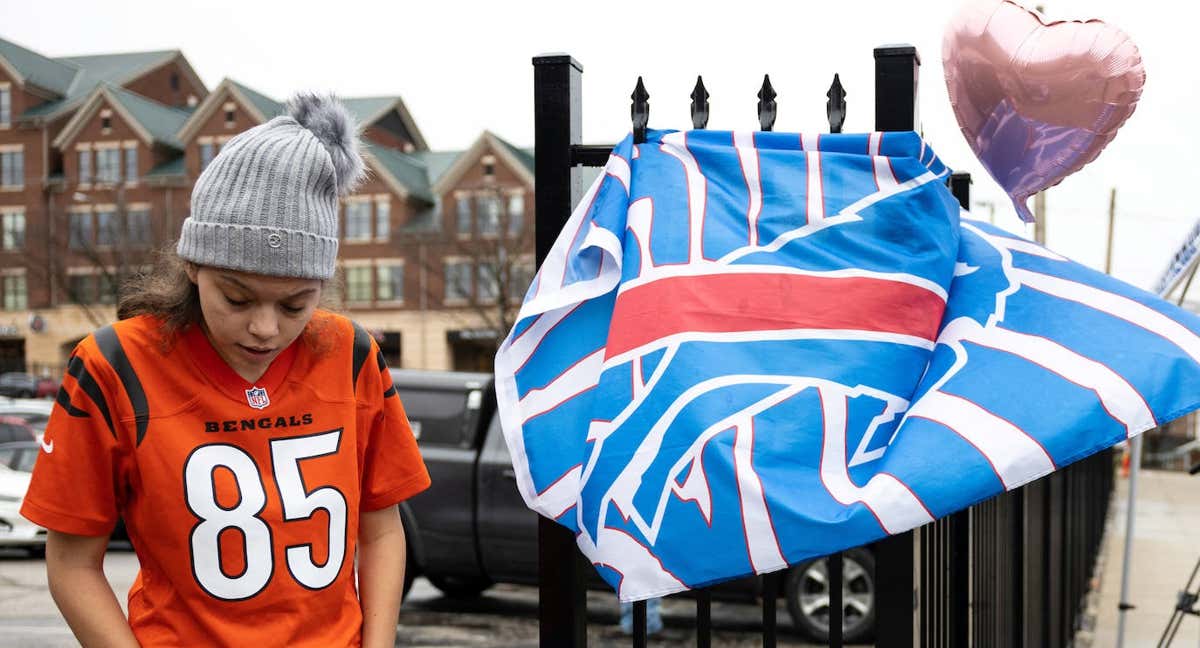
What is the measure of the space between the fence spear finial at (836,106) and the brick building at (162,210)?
41389mm

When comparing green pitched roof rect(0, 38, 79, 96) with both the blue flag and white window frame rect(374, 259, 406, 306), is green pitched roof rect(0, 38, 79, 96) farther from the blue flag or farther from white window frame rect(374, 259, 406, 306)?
the blue flag

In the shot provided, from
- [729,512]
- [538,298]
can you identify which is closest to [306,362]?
[538,298]

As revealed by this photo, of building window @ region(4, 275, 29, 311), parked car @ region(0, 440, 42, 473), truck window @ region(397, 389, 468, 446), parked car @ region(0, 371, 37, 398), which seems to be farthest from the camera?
building window @ region(4, 275, 29, 311)

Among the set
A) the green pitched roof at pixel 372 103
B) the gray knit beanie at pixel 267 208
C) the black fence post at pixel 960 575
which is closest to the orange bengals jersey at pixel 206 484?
→ the gray knit beanie at pixel 267 208

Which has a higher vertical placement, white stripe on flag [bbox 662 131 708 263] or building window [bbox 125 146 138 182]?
building window [bbox 125 146 138 182]

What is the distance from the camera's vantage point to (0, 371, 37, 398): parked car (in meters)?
40.4

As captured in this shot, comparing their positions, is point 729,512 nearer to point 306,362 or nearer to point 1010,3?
point 306,362

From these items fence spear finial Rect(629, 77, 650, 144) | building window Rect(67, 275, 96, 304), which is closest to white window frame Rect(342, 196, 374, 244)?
building window Rect(67, 275, 96, 304)

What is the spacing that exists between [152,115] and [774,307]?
52.8m

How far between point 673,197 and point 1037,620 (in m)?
3.41

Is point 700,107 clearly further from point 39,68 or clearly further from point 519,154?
point 39,68

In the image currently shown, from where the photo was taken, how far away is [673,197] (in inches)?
87.7

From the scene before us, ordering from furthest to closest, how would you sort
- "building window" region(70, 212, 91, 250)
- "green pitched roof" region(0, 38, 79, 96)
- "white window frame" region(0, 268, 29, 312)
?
"green pitched roof" region(0, 38, 79, 96), "white window frame" region(0, 268, 29, 312), "building window" region(70, 212, 91, 250)

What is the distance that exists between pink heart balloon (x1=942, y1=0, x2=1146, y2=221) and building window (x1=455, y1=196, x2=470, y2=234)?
43066mm
